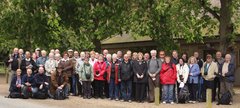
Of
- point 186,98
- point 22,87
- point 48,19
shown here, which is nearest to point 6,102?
point 22,87

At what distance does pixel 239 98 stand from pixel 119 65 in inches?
212

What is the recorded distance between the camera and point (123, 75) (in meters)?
18.5

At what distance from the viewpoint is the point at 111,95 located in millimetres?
19234

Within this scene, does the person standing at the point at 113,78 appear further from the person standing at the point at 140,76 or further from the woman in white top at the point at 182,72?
the woman in white top at the point at 182,72

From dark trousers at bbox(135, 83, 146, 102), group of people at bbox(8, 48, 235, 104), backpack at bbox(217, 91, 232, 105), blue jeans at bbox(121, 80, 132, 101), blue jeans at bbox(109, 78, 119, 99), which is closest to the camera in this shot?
backpack at bbox(217, 91, 232, 105)

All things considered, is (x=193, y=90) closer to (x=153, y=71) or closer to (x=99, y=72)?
(x=153, y=71)

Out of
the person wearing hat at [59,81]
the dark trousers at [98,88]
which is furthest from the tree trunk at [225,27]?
the person wearing hat at [59,81]

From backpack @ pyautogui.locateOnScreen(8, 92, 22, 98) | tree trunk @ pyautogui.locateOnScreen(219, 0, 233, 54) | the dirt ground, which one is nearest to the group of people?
backpack @ pyautogui.locateOnScreen(8, 92, 22, 98)

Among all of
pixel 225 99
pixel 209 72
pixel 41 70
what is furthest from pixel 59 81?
pixel 225 99

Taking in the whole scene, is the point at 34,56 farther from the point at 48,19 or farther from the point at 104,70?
the point at 48,19

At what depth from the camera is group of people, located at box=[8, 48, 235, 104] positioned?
59.1 ft

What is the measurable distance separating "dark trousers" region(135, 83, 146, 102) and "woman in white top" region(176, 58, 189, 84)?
1.35m

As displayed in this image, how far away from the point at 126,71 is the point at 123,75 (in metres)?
0.21

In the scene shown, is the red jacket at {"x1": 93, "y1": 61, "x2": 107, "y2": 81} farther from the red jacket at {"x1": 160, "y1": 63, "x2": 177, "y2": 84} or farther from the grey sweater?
the red jacket at {"x1": 160, "y1": 63, "x2": 177, "y2": 84}
